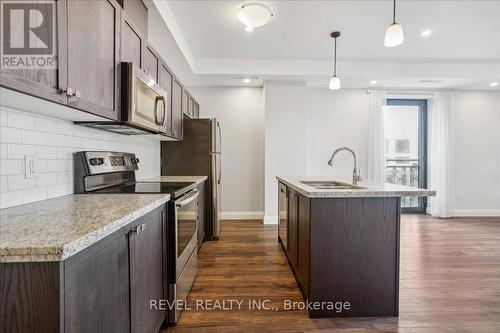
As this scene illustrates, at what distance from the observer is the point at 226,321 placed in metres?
1.88

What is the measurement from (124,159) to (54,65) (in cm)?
145

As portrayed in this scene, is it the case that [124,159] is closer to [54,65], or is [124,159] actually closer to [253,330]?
[54,65]

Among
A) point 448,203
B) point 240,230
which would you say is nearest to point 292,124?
point 240,230

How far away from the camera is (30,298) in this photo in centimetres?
76

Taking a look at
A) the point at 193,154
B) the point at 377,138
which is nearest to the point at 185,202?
the point at 193,154

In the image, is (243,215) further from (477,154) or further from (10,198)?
(477,154)

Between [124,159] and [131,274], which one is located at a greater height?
[124,159]

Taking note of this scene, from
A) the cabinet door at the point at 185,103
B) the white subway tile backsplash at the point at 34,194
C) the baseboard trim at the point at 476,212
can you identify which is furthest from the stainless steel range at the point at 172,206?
the baseboard trim at the point at 476,212

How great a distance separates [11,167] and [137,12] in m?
1.58

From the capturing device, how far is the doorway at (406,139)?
5441 mm

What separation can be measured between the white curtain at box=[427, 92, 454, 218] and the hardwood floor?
1194 millimetres

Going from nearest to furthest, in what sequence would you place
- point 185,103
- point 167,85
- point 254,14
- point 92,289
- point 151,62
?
point 92,289
point 151,62
point 254,14
point 167,85
point 185,103

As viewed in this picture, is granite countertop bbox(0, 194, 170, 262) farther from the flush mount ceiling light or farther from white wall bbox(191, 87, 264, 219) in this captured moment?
white wall bbox(191, 87, 264, 219)

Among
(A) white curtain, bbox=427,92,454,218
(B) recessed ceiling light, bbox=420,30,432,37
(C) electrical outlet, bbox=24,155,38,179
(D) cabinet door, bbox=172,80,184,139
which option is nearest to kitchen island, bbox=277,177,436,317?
(C) electrical outlet, bbox=24,155,38,179
